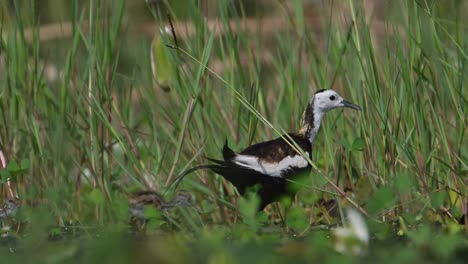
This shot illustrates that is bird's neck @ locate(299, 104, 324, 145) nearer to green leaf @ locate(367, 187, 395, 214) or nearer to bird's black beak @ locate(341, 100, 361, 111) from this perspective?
bird's black beak @ locate(341, 100, 361, 111)

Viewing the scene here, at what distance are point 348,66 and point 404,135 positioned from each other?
2.02ft

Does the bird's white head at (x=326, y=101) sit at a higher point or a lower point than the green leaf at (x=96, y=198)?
higher

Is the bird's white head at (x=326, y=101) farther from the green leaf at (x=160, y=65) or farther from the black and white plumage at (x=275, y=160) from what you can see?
the green leaf at (x=160, y=65)

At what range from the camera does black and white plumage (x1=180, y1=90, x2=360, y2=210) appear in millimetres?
3912

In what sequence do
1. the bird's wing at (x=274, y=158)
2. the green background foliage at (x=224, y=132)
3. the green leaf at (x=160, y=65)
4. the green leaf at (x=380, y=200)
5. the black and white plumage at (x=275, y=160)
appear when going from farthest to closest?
the green leaf at (x=160, y=65)
the bird's wing at (x=274, y=158)
the black and white plumage at (x=275, y=160)
the green background foliage at (x=224, y=132)
the green leaf at (x=380, y=200)

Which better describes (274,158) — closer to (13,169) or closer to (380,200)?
(13,169)

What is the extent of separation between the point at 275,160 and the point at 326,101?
1.19 feet

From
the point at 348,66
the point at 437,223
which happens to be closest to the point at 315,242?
the point at 437,223

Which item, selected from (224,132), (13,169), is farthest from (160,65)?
(13,169)

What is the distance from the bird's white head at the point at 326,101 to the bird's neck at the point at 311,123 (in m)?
0.03

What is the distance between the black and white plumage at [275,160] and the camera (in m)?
3.91

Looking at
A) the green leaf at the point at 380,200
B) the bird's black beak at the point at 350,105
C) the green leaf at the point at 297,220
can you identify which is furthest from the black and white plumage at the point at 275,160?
the green leaf at the point at 380,200

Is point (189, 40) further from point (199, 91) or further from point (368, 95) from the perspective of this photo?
point (368, 95)

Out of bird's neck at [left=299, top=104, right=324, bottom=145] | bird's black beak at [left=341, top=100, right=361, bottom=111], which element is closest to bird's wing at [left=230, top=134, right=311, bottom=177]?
bird's neck at [left=299, top=104, right=324, bottom=145]
